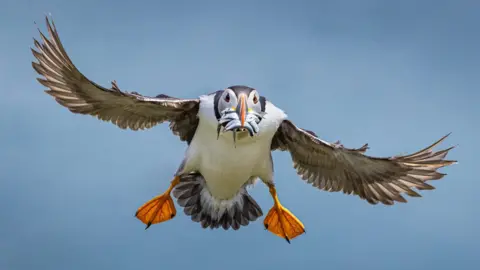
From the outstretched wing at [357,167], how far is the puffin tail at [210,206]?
4.30ft

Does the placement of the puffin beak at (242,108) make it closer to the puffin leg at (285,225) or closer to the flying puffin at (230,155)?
the flying puffin at (230,155)

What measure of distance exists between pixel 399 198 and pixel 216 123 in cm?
441

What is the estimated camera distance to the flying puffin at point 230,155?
576 inches

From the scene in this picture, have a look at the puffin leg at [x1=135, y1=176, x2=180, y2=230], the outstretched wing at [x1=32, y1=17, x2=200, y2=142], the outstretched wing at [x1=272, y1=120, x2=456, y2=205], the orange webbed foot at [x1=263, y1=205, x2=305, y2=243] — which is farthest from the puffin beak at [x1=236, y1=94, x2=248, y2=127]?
the orange webbed foot at [x1=263, y1=205, x2=305, y2=243]

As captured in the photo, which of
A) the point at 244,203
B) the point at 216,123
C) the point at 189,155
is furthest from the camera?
the point at 244,203

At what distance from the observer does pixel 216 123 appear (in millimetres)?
14422

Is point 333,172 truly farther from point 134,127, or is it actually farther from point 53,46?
point 53,46

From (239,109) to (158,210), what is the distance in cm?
342

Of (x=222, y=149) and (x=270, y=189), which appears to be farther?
(x=270, y=189)

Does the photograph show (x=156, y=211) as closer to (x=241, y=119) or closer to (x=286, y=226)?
(x=286, y=226)

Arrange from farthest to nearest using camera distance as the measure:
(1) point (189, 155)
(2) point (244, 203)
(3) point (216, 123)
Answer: (2) point (244, 203), (1) point (189, 155), (3) point (216, 123)

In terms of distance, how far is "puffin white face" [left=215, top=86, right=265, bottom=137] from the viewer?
1347 cm

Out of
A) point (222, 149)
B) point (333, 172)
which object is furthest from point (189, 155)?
point (333, 172)

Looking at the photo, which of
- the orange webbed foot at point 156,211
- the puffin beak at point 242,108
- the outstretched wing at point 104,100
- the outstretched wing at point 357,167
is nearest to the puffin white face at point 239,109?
the puffin beak at point 242,108
